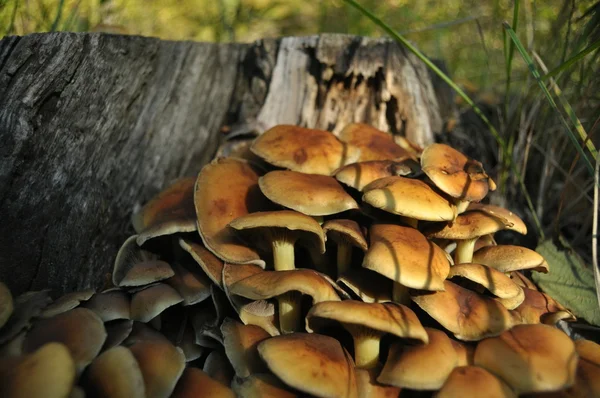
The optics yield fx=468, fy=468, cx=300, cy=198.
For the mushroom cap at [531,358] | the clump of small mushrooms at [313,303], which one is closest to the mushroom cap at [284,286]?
the clump of small mushrooms at [313,303]

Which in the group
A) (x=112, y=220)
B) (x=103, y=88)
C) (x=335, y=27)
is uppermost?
(x=335, y=27)

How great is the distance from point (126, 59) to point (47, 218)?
121cm

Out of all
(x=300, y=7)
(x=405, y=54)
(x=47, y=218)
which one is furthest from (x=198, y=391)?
(x=300, y=7)

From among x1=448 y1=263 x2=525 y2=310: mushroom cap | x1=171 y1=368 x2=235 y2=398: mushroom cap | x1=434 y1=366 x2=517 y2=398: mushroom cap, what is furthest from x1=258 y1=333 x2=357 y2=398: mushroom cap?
x1=448 y1=263 x2=525 y2=310: mushroom cap

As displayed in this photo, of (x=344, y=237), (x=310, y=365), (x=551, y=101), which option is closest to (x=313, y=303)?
(x=310, y=365)

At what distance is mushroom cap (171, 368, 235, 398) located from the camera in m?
1.99

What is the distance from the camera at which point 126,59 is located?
3.19 m

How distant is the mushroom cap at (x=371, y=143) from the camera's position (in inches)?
115

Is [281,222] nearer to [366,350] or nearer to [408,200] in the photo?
[408,200]

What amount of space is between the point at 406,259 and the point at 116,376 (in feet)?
4.25

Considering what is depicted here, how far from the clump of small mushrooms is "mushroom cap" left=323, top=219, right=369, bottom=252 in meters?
0.01

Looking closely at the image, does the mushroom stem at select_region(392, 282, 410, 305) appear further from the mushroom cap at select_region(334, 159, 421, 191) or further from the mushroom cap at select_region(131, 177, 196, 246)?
the mushroom cap at select_region(131, 177, 196, 246)

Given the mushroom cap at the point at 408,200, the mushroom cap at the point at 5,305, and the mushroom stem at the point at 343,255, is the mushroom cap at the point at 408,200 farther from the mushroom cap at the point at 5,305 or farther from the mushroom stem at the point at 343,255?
the mushroom cap at the point at 5,305

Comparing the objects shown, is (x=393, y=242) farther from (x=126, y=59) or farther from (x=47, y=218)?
(x=126, y=59)
